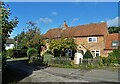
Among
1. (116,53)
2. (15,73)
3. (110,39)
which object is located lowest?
(15,73)

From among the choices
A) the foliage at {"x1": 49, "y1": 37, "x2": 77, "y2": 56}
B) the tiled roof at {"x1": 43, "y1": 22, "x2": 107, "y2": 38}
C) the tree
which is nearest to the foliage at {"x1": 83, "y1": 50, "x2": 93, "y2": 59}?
the foliage at {"x1": 49, "y1": 37, "x2": 77, "y2": 56}

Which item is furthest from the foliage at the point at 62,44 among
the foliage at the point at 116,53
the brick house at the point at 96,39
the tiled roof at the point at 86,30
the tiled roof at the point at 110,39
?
the foliage at the point at 116,53

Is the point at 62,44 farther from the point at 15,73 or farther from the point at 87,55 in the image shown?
the point at 15,73

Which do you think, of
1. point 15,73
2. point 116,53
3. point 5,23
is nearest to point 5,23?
point 5,23

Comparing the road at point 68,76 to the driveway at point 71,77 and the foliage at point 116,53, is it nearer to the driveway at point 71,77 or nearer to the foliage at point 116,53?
the driveway at point 71,77

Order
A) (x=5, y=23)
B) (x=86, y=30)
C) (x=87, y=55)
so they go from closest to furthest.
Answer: (x=5, y=23), (x=87, y=55), (x=86, y=30)

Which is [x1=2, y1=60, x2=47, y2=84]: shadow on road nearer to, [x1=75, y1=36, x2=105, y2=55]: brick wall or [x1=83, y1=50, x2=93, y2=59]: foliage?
[x1=83, y1=50, x2=93, y2=59]: foliage

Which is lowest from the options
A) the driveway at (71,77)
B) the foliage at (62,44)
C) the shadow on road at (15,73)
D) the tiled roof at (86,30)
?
the driveway at (71,77)

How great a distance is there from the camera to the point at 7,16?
17266 mm

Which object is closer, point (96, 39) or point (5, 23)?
point (5, 23)

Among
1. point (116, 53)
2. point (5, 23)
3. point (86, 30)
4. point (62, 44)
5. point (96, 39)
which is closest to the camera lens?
point (5, 23)

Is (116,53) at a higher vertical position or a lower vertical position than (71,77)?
higher

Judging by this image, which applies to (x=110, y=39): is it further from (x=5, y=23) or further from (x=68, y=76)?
(x=5, y=23)

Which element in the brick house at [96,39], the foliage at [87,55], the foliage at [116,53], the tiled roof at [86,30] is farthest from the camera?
the tiled roof at [86,30]
